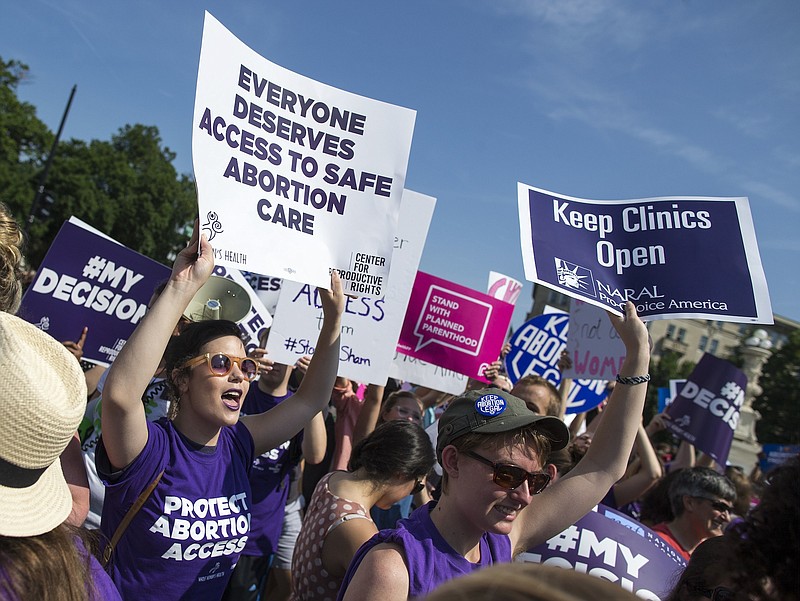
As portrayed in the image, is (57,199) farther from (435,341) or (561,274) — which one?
(561,274)

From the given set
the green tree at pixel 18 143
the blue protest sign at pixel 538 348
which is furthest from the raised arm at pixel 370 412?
the green tree at pixel 18 143

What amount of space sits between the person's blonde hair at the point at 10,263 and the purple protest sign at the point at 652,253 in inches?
81.9

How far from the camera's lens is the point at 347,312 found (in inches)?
212

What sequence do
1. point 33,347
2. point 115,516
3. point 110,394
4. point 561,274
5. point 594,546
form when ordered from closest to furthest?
point 33,347 < point 110,394 < point 115,516 < point 594,546 < point 561,274

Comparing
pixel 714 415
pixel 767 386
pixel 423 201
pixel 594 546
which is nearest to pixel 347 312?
pixel 423 201

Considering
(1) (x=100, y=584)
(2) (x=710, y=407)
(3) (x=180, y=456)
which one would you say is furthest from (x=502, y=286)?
(1) (x=100, y=584)

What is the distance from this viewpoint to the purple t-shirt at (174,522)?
260 centimetres

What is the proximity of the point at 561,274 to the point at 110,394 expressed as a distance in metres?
2.07

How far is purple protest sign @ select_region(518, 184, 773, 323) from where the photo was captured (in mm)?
3490

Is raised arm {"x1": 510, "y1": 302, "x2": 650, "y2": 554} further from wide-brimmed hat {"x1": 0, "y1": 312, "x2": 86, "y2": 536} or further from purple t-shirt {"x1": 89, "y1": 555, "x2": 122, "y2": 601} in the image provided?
wide-brimmed hat {"x1": 0, "y1": 312, "x2": 86, "y2": 536}

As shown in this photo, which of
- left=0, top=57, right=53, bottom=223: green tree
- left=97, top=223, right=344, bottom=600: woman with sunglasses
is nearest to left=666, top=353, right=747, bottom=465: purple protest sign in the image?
left=97, top=223, right=344, bottom=600: woman with sunglasses

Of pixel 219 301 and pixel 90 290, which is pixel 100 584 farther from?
pixel 90 290

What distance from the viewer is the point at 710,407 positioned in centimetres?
671

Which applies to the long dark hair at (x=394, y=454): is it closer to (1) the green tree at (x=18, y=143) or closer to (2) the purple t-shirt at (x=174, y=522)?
(2) the purple t-shirt at (x=174, y=522)
